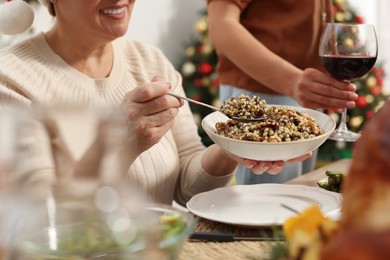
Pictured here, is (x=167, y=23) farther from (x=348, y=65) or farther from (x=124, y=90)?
(x=348, y=65)

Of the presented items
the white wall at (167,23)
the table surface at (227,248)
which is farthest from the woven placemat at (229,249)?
the white wall at (167,23)

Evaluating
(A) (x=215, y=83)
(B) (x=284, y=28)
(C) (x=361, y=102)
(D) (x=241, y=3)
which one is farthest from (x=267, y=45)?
(C) (x=361, y=102)

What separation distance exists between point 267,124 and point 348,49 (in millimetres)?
463

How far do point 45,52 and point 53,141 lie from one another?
1218 millimetres

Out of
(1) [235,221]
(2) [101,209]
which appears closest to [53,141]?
(2) [101,209]

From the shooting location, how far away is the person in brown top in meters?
2.01

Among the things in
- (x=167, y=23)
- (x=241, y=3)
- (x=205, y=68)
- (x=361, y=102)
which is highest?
(x=241, y=3)

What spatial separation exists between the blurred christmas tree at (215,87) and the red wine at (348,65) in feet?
7.15

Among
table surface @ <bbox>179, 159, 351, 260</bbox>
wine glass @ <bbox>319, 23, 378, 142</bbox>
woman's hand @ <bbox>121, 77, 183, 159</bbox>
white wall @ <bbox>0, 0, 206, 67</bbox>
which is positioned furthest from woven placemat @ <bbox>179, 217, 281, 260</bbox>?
white wall @ <bbox>0, 0, 206, 67</bbox>

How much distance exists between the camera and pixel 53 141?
49cm

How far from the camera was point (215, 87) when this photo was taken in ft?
12.8

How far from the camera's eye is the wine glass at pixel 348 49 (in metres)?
1.62

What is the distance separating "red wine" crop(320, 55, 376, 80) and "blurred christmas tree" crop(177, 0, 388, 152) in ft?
7.15

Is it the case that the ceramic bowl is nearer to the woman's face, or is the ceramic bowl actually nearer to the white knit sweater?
the white knit sweater
